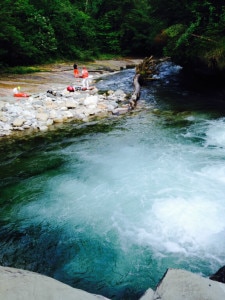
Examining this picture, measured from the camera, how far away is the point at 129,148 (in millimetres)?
8188

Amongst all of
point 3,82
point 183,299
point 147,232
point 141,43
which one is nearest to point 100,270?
point 147,232

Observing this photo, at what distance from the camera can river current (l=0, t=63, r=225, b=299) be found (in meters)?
4.19

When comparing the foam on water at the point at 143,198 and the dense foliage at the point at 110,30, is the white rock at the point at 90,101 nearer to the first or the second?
the foam on water at the point at 143,198

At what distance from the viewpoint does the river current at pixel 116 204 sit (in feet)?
13.8

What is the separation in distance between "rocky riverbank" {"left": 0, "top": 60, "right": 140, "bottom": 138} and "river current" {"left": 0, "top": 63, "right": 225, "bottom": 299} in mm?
1093

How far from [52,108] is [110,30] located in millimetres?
25113

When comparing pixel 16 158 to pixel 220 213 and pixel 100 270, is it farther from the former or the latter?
pixel 220 213

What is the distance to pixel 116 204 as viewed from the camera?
5.59 m

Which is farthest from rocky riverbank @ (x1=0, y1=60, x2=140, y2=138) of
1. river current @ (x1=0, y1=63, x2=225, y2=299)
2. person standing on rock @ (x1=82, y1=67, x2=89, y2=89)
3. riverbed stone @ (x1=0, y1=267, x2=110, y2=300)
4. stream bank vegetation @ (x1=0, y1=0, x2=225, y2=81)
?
riverbed stone @ (x1=0, y1=267, x2=110, y2=300)

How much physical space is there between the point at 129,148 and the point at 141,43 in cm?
2749

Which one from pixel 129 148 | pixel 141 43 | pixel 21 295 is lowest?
pixel 129 148

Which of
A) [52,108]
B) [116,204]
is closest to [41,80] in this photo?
[52,108]

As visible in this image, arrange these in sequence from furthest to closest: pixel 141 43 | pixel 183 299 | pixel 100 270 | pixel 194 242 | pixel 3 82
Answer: pixel 141 43 → pixel 3 82 → pixel 194 242 → pixel 100 270 → pixel 183 299

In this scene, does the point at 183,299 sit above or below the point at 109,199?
above
